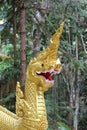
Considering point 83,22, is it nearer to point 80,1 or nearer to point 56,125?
point 80,1

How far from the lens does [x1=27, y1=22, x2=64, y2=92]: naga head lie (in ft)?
5.25

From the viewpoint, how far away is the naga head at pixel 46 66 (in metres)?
1.60

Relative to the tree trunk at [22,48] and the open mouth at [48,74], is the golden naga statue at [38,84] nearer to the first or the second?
the open mouth at [48,74]

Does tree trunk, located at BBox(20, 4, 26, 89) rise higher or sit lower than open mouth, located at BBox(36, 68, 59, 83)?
higher

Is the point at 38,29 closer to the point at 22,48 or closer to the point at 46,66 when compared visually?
the point at 22,48

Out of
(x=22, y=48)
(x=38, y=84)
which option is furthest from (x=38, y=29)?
(x=38, y=84)

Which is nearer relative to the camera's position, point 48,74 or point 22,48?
point 48,74

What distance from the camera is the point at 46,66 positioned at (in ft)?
5.27

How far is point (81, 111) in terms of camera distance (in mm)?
4848

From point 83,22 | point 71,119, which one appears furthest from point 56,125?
point 83,22

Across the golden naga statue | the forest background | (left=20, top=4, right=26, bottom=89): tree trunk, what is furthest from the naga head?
(left=20, top=4, right=26, bottom=89): tree trunk

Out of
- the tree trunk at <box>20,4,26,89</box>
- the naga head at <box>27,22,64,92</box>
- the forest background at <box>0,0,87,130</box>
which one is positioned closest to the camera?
the naga head at <box>27,22,64,92</box>

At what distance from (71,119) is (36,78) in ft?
8.63

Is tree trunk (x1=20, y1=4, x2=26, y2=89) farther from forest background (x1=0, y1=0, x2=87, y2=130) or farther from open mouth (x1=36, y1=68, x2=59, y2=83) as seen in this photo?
open mouth (x1=36, y1=68, x2=59, y2=83)
